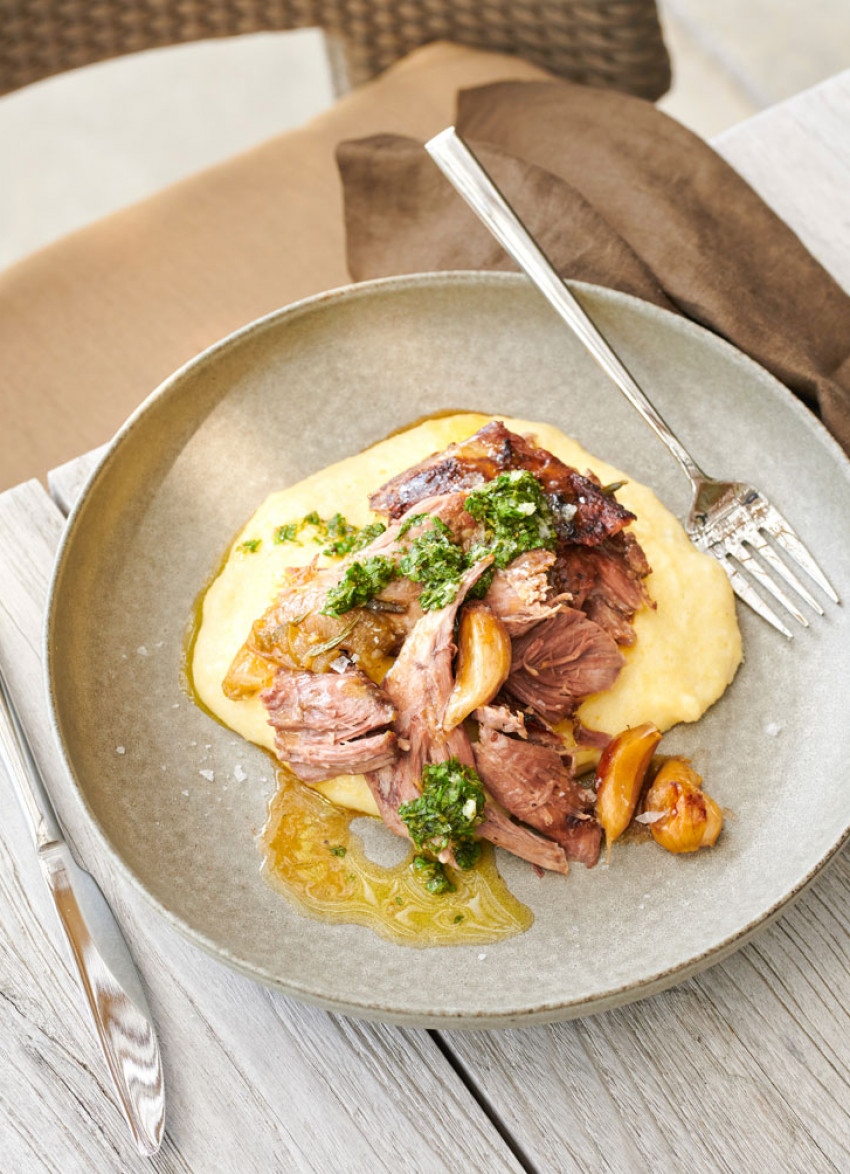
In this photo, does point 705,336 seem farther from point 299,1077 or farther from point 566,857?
point 299,1077

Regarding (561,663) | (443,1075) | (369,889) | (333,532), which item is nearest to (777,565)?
(561,663)

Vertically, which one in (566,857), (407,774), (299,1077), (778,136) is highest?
(778,136)

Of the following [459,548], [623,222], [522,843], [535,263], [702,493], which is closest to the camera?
[522,843]

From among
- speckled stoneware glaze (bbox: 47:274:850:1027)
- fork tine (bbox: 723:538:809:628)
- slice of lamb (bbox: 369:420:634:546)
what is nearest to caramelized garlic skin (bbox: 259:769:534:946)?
speckled stoneware glaze (bbox: 47:274:850:1027)

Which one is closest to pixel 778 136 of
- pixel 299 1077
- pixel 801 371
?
pixel 801 371

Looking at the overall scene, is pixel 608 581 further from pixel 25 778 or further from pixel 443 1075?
pixel 25 778

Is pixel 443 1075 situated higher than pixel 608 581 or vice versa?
pixel 608 581

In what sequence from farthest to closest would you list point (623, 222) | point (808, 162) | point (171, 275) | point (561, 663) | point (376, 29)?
1. point (376, 29)
2. point (171, 275)
3. point (808, 162)
4. point (623, 222)
5. point (561, 663)

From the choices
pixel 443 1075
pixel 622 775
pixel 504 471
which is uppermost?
pixel 504 471
